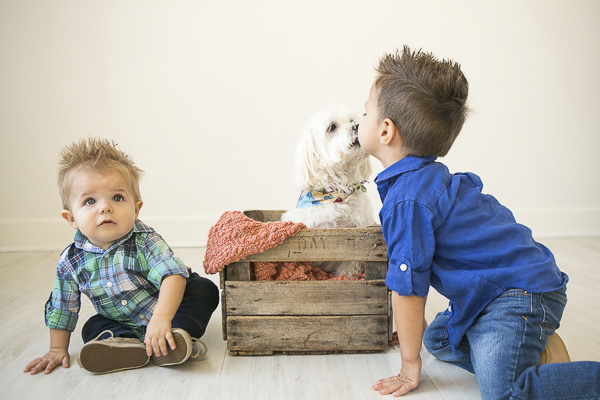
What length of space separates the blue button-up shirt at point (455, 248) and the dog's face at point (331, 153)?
32cm

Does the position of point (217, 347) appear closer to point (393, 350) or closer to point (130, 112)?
point (393, 350)

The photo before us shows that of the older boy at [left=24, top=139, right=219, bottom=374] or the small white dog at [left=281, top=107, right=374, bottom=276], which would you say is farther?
the small white dog at [left=281, top=107, right=374, bottom=276]

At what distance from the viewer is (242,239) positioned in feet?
3.76

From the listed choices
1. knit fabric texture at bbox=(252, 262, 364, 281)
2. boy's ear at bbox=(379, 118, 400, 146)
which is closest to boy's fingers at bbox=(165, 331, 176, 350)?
knit fabric texture at bbox=(252, 262, 364, 281)

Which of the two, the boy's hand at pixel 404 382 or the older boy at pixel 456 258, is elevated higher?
the older boy at pixel 456 258

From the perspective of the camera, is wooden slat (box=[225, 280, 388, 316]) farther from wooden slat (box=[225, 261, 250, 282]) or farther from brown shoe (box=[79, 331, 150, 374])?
brown shoe (box=[79, 331, 150, 374])

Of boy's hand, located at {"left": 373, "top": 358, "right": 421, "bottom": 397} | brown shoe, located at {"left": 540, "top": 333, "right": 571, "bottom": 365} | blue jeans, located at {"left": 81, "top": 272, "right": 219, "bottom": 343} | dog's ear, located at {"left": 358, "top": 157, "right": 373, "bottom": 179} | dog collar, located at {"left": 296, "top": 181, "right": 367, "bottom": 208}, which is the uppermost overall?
dog's ear, located at {"left": 358, "top": 157, "right": 373, "bottom": 179}

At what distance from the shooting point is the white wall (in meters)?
2.58

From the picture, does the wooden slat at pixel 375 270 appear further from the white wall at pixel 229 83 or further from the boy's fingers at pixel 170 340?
the white wall at pixel 229 83

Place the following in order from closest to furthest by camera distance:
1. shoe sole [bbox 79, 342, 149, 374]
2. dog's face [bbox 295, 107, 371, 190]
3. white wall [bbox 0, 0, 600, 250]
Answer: shoe sole [bbox 79, 342, 149, 374] < dog's face [bbox 295, 107, 371, 190] < white wall [bbox 0, 0, 600, 250]

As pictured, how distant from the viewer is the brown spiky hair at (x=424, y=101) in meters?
0.99

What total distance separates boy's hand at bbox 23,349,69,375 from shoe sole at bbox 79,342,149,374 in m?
0.11

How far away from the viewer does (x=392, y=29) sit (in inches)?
104

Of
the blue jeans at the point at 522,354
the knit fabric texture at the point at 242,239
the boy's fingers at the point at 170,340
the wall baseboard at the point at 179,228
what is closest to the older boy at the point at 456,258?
the blue jeans at the point at 522,354
